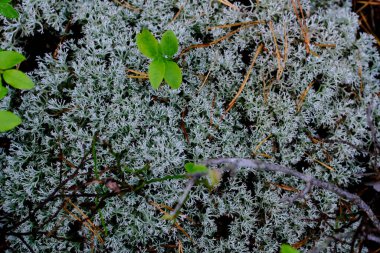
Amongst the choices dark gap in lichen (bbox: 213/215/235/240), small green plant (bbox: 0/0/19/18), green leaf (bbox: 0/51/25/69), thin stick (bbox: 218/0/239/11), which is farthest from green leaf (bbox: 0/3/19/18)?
dark gap in lichen (bbox: 213/215/235/240)

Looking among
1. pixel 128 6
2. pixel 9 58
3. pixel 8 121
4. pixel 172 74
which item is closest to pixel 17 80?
pixel 9 58

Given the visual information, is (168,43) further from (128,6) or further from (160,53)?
(128,6)

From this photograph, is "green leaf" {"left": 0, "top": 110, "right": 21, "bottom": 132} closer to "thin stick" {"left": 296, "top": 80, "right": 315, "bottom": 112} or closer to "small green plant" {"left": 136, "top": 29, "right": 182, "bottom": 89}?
"small green plant" {"left": 136, "top": 29, "right": 182, "bottom": 89}

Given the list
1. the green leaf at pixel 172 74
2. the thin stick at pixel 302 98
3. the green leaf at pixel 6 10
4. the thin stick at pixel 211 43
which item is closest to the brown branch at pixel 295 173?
the green leaf at pixel 172 74

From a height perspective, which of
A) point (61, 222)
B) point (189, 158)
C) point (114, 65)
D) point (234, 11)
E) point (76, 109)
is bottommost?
point (61, 222)

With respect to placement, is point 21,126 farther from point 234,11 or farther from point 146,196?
point 234,11

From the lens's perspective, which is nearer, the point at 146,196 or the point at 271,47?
the point at 146,196

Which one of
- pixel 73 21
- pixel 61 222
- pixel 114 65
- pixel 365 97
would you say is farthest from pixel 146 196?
pixel 365 97
